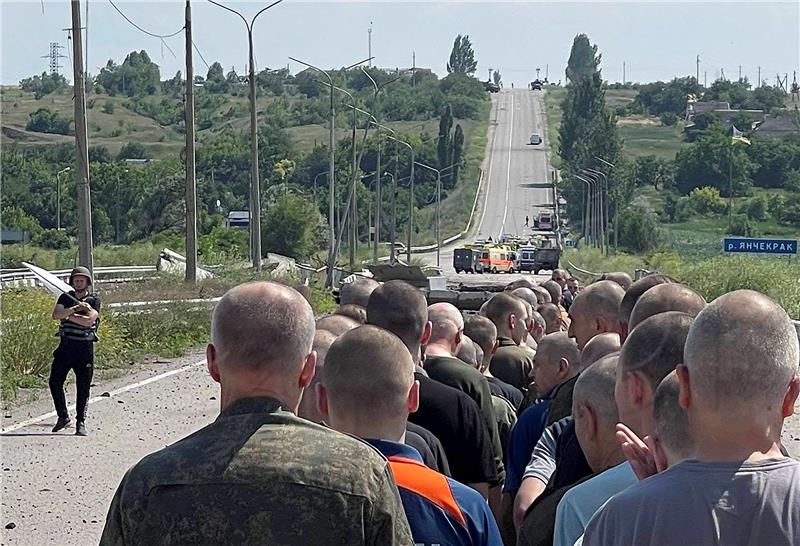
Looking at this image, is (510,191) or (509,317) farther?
(510,191)

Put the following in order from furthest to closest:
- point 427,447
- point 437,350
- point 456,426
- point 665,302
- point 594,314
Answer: point 594,314
point 437,350
point 456,426
point 665,302
point 427,447

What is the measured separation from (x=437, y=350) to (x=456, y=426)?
123 centimetres

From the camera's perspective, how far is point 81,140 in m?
26.7

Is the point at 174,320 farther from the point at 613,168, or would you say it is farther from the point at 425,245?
the point at 613,168

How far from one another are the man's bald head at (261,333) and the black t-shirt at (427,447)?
1.60 meters

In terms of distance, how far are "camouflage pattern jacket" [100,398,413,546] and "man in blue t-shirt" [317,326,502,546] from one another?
0.64m

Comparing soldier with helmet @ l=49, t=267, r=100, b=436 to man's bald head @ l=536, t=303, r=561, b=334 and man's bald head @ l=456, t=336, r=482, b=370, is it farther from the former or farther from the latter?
man's bald head @ l=456, t=336, r=482, b=370

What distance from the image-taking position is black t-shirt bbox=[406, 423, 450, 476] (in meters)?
5.43

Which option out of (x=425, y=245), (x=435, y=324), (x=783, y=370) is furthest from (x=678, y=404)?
(x=425, y=245)

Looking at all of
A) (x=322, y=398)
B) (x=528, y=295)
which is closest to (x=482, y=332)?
(x=322, y=398)

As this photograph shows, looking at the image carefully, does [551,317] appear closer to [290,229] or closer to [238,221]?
[290,229]

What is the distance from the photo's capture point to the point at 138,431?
614 inches

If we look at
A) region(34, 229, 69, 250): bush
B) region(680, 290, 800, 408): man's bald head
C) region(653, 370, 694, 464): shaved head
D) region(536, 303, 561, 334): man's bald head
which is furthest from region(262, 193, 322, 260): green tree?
region(680, 290, 800, 408): man's bald head

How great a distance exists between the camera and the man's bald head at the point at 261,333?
3.82m
